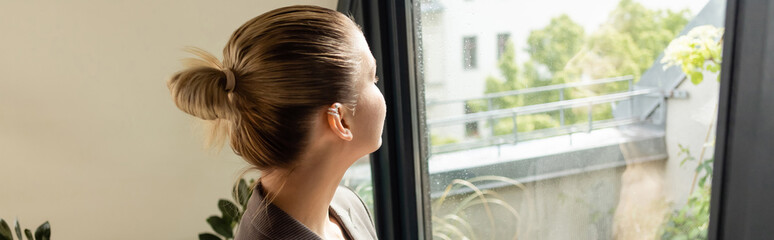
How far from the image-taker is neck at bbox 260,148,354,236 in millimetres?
963

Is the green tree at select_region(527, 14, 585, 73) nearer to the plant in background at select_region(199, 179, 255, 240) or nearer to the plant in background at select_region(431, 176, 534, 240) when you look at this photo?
the plant in background at select_region(431, 176, 534, 240)

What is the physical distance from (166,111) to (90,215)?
46 centimetres

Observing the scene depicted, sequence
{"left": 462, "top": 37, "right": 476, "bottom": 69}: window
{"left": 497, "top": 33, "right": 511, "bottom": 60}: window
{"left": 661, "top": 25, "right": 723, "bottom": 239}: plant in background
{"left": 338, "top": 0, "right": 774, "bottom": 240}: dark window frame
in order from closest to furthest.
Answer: {"left": 338, "top": 0, "right": 774, "bottom": 240}: dark window frame < {"left": 661, "top": 25, "right": 723, "bottom": 239}: plant in background < {"left": 497, "top": 33, "right": 511, "bottom": 60}: window < {"left": 462, "top": 37, "right": 476, "bottom": 69}: window

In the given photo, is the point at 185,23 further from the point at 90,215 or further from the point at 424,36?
the point at 424,36

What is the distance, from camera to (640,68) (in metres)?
0.89

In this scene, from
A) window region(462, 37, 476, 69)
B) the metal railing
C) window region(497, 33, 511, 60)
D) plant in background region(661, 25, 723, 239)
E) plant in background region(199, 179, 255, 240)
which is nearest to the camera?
plant in background region(661, 25, 723, 239)

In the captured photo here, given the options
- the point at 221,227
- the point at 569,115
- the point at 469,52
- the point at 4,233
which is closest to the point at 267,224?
the point at 569,115

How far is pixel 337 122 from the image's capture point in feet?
3.01

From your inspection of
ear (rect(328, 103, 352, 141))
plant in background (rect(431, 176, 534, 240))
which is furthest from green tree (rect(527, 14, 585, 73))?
ear (rect(328, 103, 352, 141))

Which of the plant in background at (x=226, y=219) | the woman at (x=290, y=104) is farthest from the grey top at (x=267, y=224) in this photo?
the plant in background at (x=226, y=219)

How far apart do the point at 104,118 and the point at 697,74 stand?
183 centimetres

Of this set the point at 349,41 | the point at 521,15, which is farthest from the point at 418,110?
the point at 349,41

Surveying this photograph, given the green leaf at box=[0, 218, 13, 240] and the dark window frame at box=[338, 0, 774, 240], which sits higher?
the dark window frame at box=[338, 0, 774, 240]

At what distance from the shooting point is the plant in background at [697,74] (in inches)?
28.1
